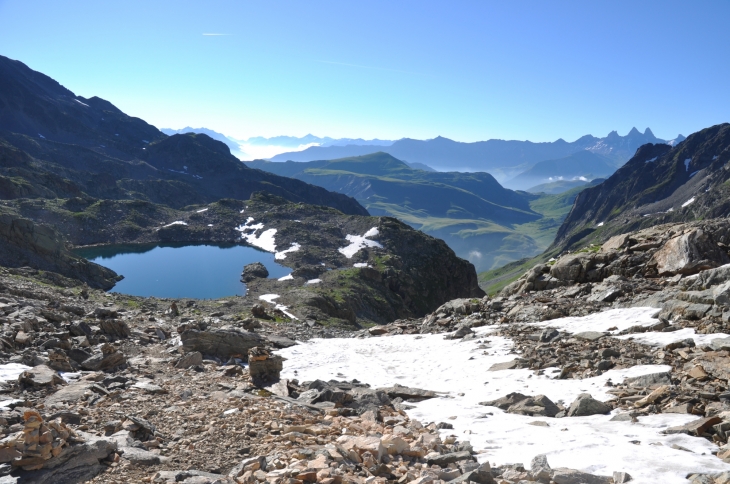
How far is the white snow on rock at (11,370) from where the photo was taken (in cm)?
1410

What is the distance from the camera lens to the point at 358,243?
114m

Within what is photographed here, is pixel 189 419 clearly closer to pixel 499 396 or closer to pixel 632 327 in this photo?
pixel 499 396

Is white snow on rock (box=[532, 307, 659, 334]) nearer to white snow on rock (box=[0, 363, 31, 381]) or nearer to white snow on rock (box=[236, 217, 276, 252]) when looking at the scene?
white snow on rock (box=[0, 363, 31, 381])

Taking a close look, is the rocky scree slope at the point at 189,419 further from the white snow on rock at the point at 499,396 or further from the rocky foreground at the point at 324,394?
the white snow on rock at the point at 499,396

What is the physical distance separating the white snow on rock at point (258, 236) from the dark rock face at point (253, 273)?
83.8ft

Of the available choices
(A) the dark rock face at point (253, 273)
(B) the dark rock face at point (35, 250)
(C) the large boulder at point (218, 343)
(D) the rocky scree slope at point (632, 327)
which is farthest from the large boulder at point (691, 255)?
(A) the dark rock face at point (253, 273)

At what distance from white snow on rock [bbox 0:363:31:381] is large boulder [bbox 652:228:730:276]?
28.0m

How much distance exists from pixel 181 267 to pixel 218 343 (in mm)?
92359

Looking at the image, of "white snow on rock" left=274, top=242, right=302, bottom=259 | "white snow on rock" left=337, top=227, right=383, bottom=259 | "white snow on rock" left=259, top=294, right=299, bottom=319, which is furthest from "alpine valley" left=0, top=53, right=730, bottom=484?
"white snow on rock" left=274, top=242, right=302, bottom=259

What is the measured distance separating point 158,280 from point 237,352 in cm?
7993

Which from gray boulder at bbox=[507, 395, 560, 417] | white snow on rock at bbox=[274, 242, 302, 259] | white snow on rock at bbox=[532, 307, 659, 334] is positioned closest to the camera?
gray boulder at bbox=[507, 395, 560, 417]

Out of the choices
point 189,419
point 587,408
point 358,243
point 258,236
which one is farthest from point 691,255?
point 258,236

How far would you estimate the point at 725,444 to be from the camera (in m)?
9.28

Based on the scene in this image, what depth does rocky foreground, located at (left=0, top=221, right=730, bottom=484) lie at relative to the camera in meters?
9.20
